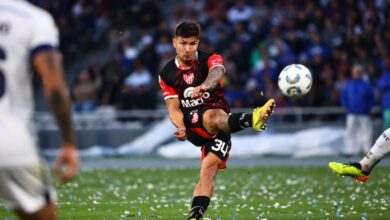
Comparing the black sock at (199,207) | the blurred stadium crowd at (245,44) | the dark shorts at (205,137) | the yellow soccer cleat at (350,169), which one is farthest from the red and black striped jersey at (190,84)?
the blurred stadium crowd at (245,44)

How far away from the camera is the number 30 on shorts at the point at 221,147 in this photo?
9938 mm

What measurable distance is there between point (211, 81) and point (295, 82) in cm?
133

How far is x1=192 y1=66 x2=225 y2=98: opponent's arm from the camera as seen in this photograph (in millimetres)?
9703

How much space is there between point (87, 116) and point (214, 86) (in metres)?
17.4

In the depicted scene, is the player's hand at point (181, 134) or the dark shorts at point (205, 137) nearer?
the player's hand at point (181, 134)

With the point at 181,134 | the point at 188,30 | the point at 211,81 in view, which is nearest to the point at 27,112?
the point at 181,134

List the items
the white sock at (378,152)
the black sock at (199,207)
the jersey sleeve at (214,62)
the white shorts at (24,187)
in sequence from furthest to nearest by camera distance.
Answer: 1. the white sock at (378,152)
2. the jersey sleeve at (214,62)
3. the black sock at (199,207)
4. the white shorts at (24,187)

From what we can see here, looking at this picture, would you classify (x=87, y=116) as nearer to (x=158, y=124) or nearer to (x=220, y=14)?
(x=158, y=124)

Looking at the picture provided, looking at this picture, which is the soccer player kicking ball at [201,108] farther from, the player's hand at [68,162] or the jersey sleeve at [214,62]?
the player's hand at [68,162]

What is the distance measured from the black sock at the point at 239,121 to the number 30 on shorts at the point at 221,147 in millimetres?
270

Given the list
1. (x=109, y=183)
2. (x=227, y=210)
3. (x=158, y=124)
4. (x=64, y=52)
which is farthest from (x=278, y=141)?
(x=227, y=210)

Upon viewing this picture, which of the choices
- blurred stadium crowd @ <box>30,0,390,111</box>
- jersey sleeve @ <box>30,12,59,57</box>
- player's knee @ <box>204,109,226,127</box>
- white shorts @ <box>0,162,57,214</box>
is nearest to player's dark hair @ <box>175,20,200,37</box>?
player's knee @ <box>204,109,226,127</box>

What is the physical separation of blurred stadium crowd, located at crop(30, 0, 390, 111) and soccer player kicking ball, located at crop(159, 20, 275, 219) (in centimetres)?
1274

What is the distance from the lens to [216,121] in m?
9.88
